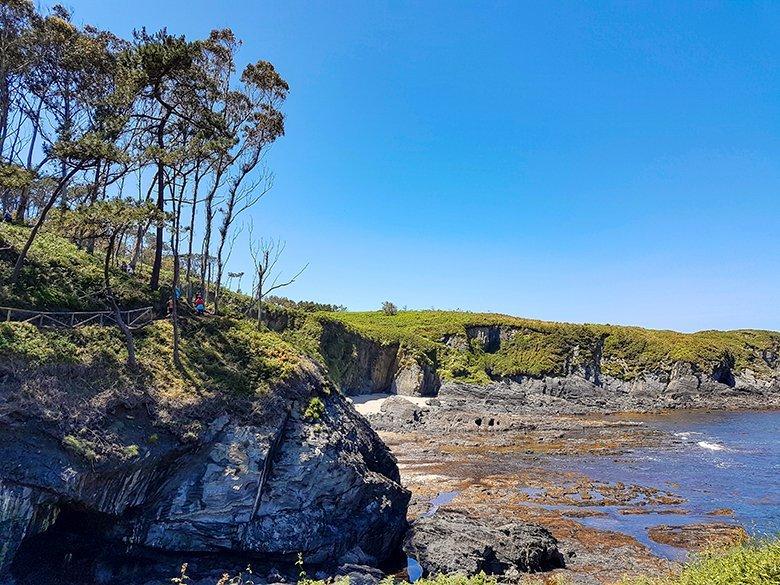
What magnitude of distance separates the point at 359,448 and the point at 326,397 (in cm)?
256

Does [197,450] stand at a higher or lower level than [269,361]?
lower

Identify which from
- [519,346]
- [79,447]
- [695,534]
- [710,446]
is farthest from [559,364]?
[79,447]

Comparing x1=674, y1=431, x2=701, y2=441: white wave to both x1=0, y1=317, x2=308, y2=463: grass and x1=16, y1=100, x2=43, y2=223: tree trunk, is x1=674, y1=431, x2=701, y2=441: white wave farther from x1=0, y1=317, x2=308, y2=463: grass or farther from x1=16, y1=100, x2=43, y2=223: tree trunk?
x1=16, y1=100, x2=43, y2=223: tree trunk

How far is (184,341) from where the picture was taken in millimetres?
21641

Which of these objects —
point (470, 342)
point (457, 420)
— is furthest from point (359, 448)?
point (470, 342)

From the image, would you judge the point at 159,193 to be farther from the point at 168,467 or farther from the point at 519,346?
the point at 519,346

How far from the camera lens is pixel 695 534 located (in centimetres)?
2406

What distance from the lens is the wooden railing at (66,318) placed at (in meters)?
18.1

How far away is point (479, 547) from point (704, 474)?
27311 mm

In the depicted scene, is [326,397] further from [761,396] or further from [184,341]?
[761,396]

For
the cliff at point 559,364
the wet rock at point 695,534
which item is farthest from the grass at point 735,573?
the cliff at point 559,364

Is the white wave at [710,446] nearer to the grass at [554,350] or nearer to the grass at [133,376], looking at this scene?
the grass at [554,350]

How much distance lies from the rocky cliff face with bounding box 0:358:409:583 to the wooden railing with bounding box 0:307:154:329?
3.76 meters

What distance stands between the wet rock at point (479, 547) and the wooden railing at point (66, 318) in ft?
48.1
